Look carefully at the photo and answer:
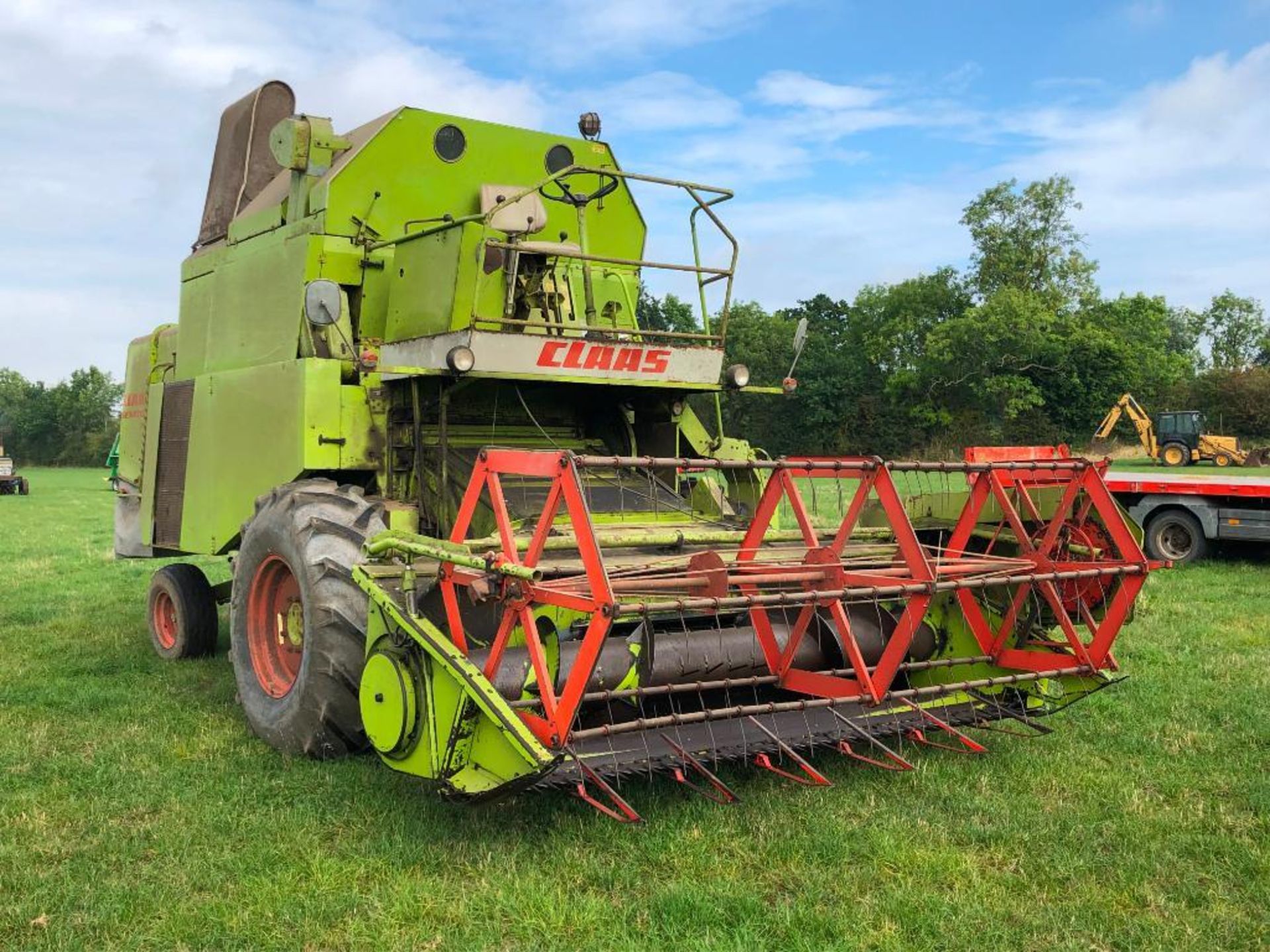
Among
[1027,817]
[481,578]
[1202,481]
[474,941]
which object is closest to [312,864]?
[474,941]

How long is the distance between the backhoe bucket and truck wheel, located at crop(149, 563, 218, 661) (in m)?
2.85

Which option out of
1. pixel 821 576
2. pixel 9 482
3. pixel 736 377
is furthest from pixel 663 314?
pixel 9 482

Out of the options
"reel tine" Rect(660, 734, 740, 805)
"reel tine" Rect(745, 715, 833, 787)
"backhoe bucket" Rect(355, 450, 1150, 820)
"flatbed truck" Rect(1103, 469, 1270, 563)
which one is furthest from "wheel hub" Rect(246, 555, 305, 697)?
"flatbed truck" Rect(1103, 469, 1270, 563)

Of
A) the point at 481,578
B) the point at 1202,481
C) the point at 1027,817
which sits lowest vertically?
the point at 1027,817

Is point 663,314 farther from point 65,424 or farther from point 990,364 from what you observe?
point 65,424

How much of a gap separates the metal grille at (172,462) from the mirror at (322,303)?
2.13 meters

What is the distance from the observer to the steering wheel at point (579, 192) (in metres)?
5.85

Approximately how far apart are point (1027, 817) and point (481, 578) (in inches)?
91.0

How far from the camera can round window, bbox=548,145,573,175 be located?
7008 millimetres

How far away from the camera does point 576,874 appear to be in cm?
372

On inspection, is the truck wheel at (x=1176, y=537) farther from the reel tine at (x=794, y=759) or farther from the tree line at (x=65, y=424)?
the tree line at (x=65, y=424)

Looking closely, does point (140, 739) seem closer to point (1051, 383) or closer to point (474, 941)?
point (474, 941)

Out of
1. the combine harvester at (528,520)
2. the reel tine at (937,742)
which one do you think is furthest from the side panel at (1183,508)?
the reel tine at (937,742)

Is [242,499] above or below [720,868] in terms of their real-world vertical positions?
above
